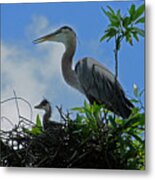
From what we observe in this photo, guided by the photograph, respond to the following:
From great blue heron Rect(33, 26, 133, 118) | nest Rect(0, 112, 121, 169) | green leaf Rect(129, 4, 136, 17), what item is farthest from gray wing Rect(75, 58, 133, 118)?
green leaf Rect(129, 4, 136, 17)

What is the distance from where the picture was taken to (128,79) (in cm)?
253

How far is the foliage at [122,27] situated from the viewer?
2.53 meters

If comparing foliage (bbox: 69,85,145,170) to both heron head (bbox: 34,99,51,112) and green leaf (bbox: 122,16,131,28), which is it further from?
green leaf (bbox: 122,16,131,28)

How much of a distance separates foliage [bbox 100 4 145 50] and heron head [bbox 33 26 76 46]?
13 cm

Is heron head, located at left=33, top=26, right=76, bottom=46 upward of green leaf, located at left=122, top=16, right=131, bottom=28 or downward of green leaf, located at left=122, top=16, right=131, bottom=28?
downward

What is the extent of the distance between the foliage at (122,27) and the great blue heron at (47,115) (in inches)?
12.8

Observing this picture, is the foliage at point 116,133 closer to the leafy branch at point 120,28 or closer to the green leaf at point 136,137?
the green leaf at point 136,137

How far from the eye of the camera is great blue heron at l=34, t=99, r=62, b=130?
258 centimetres

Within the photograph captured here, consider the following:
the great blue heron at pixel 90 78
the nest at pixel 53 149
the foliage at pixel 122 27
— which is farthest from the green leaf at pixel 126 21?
the nest at pixel 53 149

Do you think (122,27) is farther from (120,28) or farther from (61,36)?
(61,36)

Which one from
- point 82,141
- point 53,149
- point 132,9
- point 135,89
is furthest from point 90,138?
point 132,9

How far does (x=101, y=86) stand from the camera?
259 centimetres

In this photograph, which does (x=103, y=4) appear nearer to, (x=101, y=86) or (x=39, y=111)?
(x=101, y=86)

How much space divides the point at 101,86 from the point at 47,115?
0.23m
